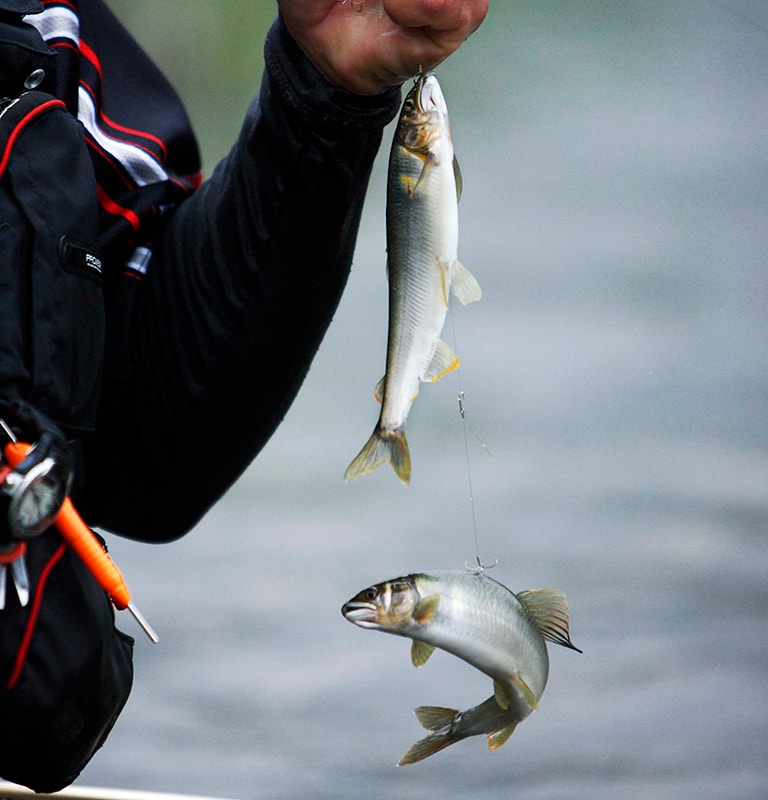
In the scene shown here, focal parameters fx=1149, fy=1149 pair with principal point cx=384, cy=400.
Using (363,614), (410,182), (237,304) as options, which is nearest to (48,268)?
(237,304)

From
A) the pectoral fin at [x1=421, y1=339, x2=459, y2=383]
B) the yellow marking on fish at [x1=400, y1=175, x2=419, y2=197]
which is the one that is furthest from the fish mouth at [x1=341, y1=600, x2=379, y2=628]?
the yellow marking on fish at [x1=400, y1=175, x2=419, y2=197]

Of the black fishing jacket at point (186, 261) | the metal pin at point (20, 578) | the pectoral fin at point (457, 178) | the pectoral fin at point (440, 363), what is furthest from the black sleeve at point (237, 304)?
the metal pin at point (20, 578)

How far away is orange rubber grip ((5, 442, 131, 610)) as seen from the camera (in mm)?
1064

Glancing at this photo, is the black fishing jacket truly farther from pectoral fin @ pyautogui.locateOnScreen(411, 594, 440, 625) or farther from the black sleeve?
pectoral fin @ pyautogui.locateOnScreen(411, 594, 440, 625)

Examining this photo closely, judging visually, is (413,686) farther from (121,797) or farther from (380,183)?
(380,183)

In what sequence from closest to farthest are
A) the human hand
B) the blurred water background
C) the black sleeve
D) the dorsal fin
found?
1. the human hand
2. the dorsal fin
3. the black sleeve
4. the blurred water background

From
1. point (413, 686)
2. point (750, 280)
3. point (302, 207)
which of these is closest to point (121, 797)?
point (413, 686)

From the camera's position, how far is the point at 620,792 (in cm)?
298

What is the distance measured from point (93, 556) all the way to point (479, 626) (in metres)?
0.37

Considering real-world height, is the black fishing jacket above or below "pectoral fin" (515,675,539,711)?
above

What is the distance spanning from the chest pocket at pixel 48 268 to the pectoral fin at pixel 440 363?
0.40m

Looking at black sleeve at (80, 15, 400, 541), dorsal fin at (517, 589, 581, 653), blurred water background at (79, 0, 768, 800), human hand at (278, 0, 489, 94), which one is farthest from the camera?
blurred water background at (79, 0, 768, 800)

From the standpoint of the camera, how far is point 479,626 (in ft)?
3.43

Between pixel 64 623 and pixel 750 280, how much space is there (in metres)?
2.49
